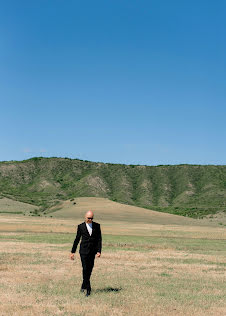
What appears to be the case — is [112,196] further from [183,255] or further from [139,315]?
[139,315]

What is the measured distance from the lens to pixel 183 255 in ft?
83.7

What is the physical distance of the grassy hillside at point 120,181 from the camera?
505 ft

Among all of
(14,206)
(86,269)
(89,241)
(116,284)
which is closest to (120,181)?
(14,206)

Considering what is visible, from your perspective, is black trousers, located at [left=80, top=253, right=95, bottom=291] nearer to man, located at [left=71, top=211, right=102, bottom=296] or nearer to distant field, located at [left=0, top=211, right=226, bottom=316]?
man, located at [left=71, top=211, right=102, bottom=296]

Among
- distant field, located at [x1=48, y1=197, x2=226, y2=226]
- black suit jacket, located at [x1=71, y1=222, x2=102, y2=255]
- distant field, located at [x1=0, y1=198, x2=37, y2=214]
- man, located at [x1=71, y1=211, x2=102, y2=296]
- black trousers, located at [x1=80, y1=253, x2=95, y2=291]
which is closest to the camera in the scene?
black trousers, located at [x1=80, y1=253, x2=95, y2=291]

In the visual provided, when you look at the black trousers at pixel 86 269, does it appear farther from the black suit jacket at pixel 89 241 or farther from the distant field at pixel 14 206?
the distant field at pixel 14 206

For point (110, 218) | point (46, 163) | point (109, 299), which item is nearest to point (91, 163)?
point (46, 163)

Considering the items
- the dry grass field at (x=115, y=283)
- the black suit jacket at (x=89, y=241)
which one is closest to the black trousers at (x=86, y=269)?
the black suit jacket at (x=89, y=241)

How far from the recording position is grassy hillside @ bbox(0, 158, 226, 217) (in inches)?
6058

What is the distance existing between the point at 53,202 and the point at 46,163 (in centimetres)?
7941

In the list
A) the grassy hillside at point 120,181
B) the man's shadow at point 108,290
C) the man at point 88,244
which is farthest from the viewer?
the grassy hillside at point 120,181

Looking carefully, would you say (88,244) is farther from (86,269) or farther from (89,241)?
(86,269)

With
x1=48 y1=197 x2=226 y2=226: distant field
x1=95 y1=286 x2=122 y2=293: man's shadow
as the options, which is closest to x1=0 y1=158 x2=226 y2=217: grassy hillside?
x1=48 y1=197 x2=226 y2=226: distant field

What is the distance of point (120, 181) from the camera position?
6688 inches
